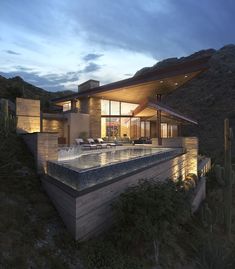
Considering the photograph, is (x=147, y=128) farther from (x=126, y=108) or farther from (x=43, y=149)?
(x=43, y=149)

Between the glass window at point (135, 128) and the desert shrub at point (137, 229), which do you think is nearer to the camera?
the desert shrub at point (137, 229)

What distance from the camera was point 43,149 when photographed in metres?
8.93

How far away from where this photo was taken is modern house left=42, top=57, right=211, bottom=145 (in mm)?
19312

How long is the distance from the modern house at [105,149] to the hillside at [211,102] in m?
14.6

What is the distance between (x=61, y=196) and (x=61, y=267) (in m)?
2.06

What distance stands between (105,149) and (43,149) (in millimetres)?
7845

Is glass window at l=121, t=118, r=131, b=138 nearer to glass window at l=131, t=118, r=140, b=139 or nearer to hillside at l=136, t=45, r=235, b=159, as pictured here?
glass window at l=131, t=118, r=140, b=139

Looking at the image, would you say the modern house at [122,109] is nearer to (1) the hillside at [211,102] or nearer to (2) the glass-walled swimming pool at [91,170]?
(2) the glass-walled swimming pool at [91,170]

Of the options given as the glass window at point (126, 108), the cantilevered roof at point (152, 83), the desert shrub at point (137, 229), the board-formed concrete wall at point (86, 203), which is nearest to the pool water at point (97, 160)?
the board-formed concrete wall at point (86, 203)

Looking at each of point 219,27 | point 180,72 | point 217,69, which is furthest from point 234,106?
point 219,27

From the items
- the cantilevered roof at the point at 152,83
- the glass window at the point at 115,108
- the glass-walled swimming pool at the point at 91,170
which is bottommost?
the glass-walled swimming pool at the point at 91,170

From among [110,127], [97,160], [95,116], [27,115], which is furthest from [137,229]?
[110,127]

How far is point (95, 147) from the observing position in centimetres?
1669

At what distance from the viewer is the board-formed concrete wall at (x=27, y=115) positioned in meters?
14.0
